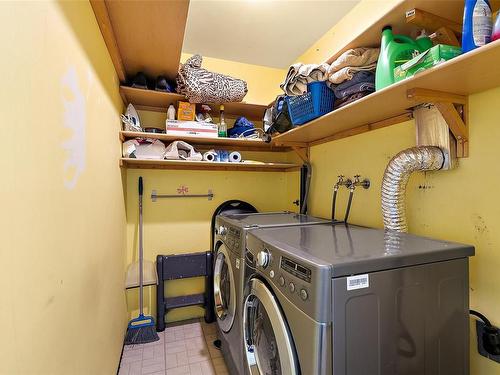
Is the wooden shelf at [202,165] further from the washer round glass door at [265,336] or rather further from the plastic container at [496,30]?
the plastic container at [496,30]

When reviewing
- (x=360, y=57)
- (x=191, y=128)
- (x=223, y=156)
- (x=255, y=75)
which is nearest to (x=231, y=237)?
(x=223, y=156)

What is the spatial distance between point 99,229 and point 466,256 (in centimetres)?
171

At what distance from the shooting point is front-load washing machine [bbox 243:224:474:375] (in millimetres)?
782

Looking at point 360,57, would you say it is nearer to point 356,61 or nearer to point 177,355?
point 356,61

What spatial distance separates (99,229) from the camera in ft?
4.52

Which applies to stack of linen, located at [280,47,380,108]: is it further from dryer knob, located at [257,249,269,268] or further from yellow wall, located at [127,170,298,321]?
yellow wall, located at [127,170,298,321]

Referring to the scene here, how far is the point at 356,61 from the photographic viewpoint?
136 centimetres

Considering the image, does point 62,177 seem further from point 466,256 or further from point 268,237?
point 466,256

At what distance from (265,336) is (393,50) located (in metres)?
1.46

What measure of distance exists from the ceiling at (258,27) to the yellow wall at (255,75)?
0.24 feet

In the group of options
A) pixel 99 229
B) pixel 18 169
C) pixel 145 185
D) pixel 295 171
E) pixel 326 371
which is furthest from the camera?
pixel 295 171

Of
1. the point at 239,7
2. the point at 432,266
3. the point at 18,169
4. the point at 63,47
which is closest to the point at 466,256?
the point at 432,266

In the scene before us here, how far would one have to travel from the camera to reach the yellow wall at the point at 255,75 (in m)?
2.66

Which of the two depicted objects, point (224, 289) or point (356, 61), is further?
point (224, 289)
